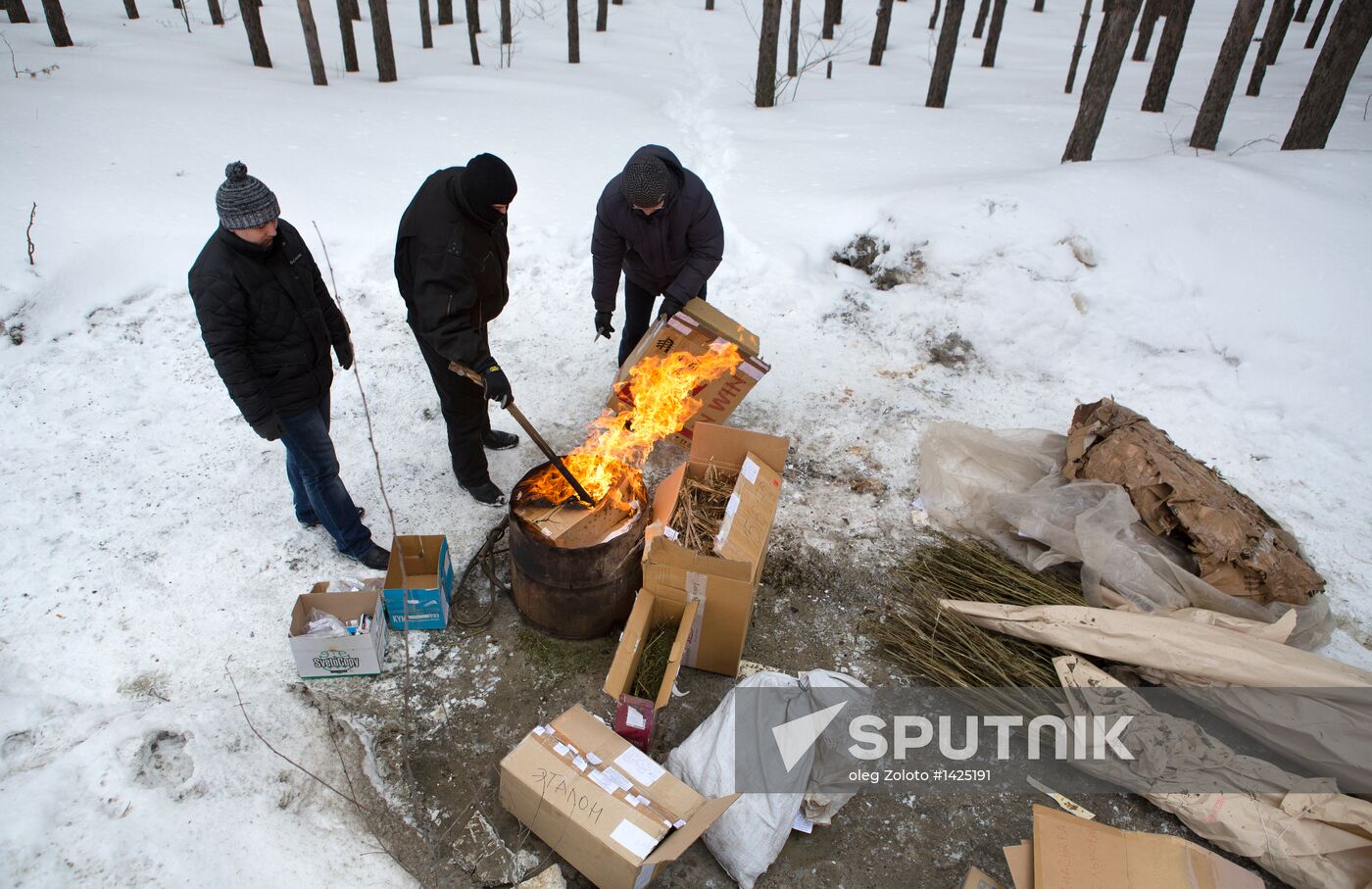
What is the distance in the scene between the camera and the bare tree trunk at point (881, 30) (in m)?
15.7

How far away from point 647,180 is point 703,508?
184 centimetres

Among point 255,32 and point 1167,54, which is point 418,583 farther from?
point 1167,54

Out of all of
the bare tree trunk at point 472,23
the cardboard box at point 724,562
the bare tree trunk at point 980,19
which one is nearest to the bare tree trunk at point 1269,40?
the bare tree trunk at point 980,19

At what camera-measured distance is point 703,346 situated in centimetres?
437

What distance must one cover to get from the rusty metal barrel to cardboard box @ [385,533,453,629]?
36 centimetres

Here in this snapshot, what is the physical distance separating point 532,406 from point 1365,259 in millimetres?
7091

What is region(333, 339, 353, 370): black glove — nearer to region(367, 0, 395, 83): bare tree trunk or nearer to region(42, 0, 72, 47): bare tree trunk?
region(367, 0, 395, 83): bare tree trunk

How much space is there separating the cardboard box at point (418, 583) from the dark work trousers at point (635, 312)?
1916mm

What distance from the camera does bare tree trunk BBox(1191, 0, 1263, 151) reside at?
8.00 metres

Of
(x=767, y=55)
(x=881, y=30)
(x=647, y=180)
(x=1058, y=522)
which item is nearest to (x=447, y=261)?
(x=647, y=180)

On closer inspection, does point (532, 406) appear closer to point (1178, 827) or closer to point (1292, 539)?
point (1178, 827)

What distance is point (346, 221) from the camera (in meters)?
6.36

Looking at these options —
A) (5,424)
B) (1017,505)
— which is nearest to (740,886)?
(1017,505)

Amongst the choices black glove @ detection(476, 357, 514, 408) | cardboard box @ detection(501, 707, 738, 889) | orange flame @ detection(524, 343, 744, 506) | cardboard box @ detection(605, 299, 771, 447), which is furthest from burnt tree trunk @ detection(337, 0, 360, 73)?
cardboard box @ detection(501, 707, 738, 889)
